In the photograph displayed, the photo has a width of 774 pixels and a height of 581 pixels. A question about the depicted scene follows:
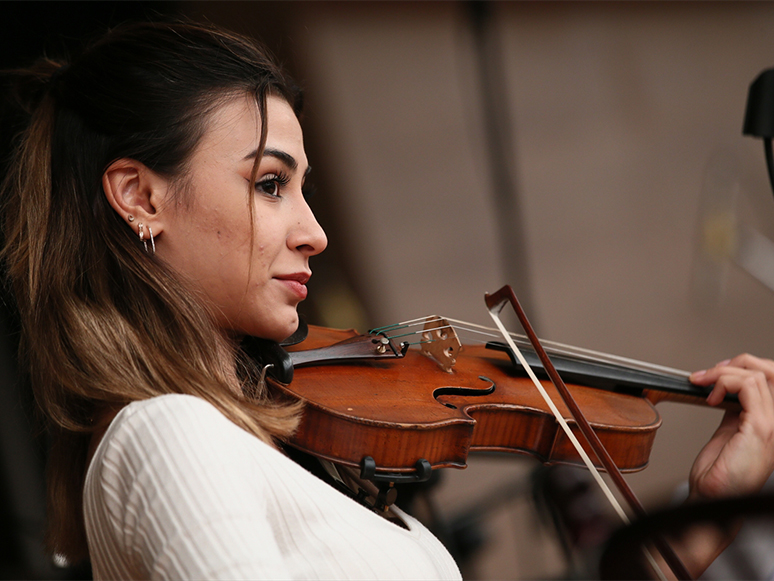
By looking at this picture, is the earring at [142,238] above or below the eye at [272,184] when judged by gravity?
below

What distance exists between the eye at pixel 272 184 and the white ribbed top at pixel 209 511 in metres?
0.31

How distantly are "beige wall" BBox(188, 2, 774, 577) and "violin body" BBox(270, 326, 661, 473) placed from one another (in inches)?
56.2

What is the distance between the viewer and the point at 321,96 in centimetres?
233

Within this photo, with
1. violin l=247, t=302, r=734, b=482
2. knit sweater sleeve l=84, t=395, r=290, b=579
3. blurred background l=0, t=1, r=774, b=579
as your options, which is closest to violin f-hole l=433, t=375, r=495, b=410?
violin l=247, t=302, r=734, b=482

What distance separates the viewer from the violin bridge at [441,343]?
1.02m

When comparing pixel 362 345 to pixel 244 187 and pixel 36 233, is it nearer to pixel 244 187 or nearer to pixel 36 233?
pixel 244 187

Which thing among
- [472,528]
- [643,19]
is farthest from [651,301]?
[472,528]

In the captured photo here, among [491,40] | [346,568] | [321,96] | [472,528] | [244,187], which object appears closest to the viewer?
[346,568]

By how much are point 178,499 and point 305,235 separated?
1.31 ft

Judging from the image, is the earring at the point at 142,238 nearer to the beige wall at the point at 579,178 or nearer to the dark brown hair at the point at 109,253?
the dark brown hair at the point at 109,253

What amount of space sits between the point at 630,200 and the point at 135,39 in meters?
2.31

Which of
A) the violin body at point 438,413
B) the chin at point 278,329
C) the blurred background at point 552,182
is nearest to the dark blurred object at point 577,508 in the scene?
the violin body at point 438,413

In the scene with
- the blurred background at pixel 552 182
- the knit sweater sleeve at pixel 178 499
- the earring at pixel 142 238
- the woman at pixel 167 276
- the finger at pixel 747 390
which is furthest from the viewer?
the blurred background at pixel 552 182

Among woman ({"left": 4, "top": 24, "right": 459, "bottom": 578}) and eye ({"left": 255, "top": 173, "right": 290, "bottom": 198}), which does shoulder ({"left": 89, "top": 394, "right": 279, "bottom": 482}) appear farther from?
eye ({"left": 255, "top": 173, "right": 290, "bottom": 198})
